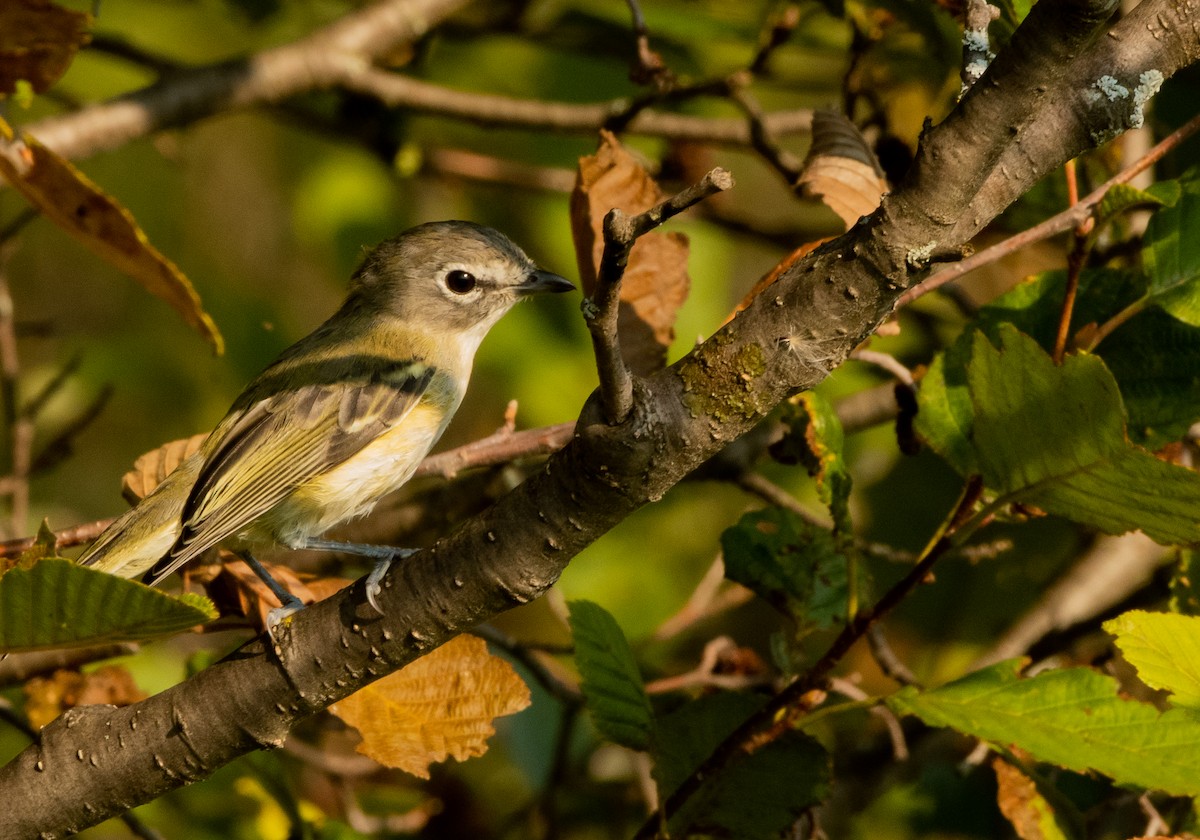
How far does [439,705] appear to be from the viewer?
256cm

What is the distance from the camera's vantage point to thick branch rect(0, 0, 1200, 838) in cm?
175

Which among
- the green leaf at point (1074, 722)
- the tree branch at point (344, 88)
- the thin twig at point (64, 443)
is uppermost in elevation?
the tree branch at point (344, 88)

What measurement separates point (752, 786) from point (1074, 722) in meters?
0.68

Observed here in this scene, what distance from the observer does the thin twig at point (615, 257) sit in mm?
1502

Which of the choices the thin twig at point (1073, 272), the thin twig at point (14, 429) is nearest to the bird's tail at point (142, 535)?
the thin twig at point (14, 429)

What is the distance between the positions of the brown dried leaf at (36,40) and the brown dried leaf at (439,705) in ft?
5.09

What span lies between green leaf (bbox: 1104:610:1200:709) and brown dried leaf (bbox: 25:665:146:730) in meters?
2.36

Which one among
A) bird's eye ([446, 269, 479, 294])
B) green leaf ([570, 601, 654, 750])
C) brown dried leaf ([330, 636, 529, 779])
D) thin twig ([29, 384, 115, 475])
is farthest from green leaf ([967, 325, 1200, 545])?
thin twig ([29, 384, 115, 475])

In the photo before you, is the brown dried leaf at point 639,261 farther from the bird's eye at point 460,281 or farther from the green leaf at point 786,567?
the bird's eye at point 460,281

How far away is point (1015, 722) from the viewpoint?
6.90 feet

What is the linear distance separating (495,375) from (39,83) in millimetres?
2263

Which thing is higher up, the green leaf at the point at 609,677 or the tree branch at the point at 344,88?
the tree branch at the point at 344,88

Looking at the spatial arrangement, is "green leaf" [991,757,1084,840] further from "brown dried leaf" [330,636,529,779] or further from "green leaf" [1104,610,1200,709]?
"brown dried leaf" [330,636,529,779]

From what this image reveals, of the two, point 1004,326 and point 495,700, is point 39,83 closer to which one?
point 495,700
